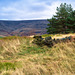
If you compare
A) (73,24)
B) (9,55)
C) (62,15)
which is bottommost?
(9,55)

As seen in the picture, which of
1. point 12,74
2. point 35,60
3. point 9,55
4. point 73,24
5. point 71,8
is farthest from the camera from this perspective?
point 71,8

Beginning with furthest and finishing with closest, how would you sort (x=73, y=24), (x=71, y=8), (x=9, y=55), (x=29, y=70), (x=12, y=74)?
(x=71, y=8) → (x=73, y=24) → (x=9, y=55) → (x=29, y=70) → (x=12, y=74)

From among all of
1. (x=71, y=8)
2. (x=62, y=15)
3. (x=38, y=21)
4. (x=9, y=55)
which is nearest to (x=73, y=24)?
(x=62, y=15)

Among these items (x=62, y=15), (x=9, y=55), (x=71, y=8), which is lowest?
(x=9, y=55)

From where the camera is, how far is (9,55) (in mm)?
5996

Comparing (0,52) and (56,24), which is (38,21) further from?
(0,52)

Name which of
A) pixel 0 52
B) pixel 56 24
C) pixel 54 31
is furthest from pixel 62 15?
pixel 0 52

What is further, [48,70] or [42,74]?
[48,70]

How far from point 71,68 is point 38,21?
166 feet

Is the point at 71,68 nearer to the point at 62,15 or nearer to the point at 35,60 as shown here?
the point at 35,60

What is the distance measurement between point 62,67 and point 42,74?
0.91 metres

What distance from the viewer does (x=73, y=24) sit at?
25.0 meters

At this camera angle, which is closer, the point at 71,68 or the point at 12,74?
the point at 12,74

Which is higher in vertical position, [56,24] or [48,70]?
[56,24]
